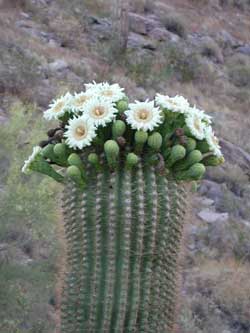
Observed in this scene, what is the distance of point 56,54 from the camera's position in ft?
44.1

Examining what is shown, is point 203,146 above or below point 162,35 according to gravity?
above

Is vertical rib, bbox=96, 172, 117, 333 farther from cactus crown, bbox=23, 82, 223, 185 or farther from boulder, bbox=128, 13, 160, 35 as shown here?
boulder, bbox=128, 13, 160, 35

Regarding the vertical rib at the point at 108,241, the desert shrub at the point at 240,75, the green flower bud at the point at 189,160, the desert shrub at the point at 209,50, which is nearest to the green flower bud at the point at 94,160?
the vertical rib at the point at 108,241

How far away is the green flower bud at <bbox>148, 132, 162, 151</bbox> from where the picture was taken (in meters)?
3.72

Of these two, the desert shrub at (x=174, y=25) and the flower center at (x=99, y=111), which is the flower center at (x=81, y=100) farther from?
the desert shrub at (x=174, y=25)

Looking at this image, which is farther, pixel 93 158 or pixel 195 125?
pixel 195 125

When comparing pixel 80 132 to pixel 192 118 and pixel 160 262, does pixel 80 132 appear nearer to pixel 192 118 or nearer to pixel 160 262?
pixel 192 118

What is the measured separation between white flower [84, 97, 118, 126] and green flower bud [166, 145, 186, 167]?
1.18 feet

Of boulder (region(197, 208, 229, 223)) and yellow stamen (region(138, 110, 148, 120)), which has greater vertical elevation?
yellow stamen (region(138, 110, 148, 120))

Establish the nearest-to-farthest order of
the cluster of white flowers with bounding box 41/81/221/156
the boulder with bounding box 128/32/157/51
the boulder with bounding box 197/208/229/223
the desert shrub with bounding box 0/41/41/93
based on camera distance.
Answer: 1. the cluster of white flowers with bounding box 41/81/221/156
2. the boulder with bounding box 197/208/229/223
3. the desert shrub with bounding box 0/41/41/93
4. the boulder with bounding box 128/32/157/51

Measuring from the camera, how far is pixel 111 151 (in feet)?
11.9

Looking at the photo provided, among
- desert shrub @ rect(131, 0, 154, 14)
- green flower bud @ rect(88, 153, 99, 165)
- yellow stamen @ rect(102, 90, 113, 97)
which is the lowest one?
desert shrub @ rect(131, 0, 154, 14)

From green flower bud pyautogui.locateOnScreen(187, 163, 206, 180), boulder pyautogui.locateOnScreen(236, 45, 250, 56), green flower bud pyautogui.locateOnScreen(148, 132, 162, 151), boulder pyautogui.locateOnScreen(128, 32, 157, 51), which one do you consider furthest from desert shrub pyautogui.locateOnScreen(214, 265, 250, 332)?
boulder pyautogui.locateOnScreen(236, 45, 250, 56)

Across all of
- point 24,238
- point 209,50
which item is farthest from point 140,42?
point 24,238
